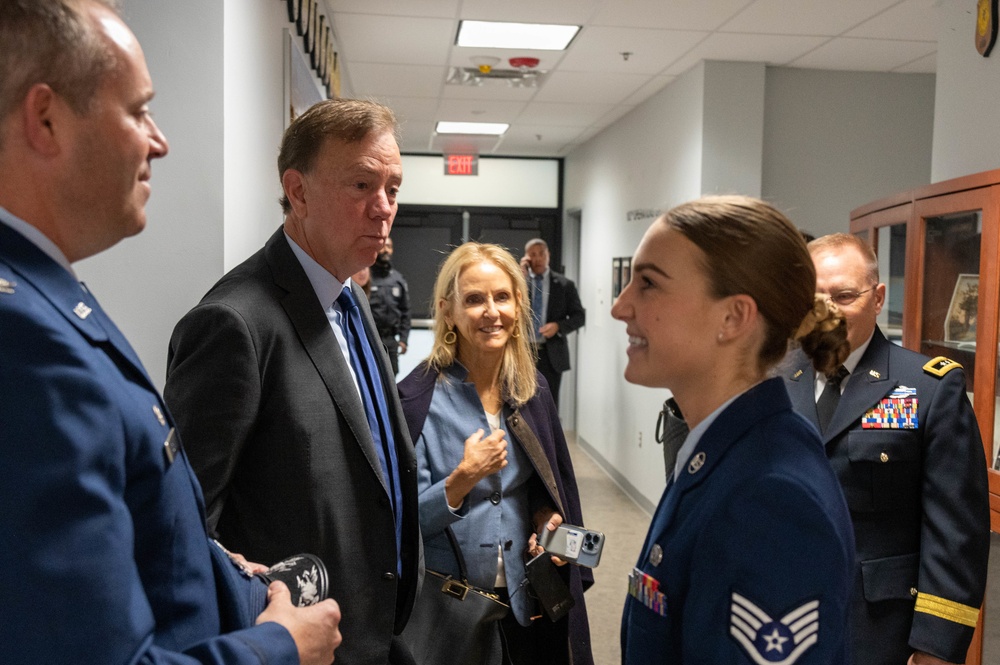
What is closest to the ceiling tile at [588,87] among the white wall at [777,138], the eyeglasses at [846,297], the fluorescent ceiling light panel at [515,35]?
the white wall at [777,138]

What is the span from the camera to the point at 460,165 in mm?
8758

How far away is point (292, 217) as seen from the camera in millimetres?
1599

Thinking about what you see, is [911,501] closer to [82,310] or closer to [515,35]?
[82,310]

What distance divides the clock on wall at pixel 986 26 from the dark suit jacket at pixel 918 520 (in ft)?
5.70

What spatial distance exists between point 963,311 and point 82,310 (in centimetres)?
262

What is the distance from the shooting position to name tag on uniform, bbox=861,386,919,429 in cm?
186

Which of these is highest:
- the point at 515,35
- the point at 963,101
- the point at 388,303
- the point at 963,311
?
the point at 515,35

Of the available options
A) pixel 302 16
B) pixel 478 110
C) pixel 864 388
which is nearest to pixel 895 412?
pixel 864 388

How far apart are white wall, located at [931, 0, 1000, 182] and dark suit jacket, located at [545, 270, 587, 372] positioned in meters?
3.70

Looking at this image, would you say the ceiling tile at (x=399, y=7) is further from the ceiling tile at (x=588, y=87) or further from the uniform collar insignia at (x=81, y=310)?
the uniform collar insignia at (x=81, y=310)

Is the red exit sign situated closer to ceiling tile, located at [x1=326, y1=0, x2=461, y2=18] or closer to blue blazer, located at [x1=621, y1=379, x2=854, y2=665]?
ceiling tile, located at [x1=326, y1=0, x2=461, y2=18]

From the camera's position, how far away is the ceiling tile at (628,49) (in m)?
4.29

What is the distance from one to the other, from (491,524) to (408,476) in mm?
517

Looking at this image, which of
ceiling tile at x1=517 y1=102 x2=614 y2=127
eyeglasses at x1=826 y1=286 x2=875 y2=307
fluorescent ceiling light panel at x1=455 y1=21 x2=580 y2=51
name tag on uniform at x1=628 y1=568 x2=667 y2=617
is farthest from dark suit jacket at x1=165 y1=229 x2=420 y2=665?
ceiling tile at x1=517 y1=102 x2=614 y2=127
